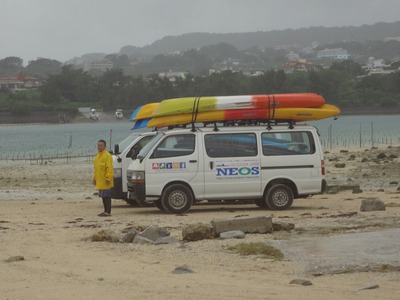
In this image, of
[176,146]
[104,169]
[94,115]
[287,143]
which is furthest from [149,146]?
[94,115]

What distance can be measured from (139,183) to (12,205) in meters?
5.47

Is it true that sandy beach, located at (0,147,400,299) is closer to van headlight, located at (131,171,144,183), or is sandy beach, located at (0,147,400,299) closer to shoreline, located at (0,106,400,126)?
van headlight, located at (131,171,144,183)

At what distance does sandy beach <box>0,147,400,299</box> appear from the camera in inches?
407

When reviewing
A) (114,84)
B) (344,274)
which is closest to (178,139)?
(344,274)

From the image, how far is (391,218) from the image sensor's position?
1695 cm

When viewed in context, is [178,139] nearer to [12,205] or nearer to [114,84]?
[12,205]

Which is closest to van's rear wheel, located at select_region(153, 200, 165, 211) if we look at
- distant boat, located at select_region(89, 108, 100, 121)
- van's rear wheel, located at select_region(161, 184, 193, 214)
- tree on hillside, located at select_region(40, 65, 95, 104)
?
van's rear wheel, located at select_region(161, 184, 193, 214)

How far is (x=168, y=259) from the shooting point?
12914mm

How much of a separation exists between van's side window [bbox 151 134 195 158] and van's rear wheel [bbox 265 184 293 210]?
1944 millimetres

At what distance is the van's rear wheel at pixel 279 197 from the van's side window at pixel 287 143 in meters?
0.76

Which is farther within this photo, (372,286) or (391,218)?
(391,218)

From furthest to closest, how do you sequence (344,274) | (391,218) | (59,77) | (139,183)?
(59,77) < (139,183) < (391,218) < (344,274)

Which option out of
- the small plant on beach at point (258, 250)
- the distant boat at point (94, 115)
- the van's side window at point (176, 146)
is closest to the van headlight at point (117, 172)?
the van's side window at point (176, 146)

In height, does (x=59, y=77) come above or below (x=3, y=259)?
above
